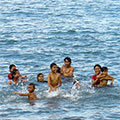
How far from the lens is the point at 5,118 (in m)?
12.6

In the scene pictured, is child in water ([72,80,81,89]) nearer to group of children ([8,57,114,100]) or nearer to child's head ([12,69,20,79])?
group of children ([8,57,114,100])

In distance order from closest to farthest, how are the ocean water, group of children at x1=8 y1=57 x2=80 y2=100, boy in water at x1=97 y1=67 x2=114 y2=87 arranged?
the ocean water → group of children at x1=8 y1=57 x2=80 y2=100 → boy in water at x1=97 y1=67 x2=114 y2=87

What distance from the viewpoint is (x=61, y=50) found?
2316cm

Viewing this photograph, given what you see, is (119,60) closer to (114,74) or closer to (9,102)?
(114,74)

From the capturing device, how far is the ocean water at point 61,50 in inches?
534

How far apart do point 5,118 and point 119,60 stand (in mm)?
9483

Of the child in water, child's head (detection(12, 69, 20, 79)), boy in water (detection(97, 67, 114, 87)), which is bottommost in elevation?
the child in water

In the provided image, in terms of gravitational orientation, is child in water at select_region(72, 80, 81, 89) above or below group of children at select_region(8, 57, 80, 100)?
below

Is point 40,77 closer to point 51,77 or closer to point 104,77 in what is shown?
point 51,77

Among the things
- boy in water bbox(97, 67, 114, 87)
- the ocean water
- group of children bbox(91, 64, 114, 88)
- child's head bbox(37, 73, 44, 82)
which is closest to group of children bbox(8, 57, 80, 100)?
child's head bbox(37, 73, 44, 82)

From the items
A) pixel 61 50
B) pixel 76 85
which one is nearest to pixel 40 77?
pixel 76 85

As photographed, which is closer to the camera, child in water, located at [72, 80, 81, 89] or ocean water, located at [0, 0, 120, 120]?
ocean water, located at [0, 0, 120, 120]

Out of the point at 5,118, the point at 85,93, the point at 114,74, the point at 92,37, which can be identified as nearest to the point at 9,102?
the point at 5,118

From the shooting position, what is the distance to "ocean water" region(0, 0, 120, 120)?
1357 cm
